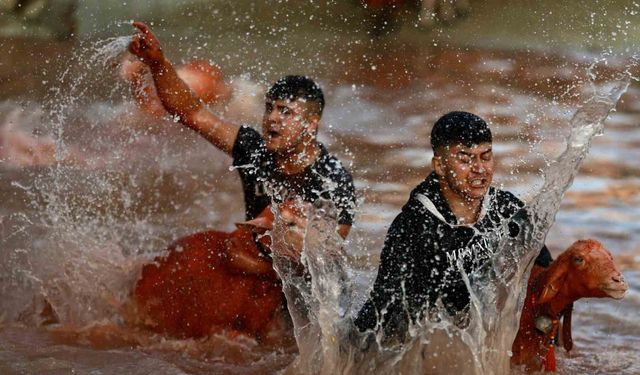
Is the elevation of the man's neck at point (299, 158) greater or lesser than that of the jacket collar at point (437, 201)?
greater

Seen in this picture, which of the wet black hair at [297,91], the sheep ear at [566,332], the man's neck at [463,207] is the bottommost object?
the sheep ear at [566,332]

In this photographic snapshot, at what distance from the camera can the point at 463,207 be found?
3.93m

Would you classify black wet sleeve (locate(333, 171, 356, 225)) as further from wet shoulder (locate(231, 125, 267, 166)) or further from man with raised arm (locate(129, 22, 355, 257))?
wet shoulder (locate(231, 125, 267, 166))

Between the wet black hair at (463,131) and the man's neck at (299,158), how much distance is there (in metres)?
0.73

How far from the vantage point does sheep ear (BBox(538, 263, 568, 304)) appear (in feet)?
12.6

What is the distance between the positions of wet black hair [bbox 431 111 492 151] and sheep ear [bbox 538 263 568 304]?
494mm

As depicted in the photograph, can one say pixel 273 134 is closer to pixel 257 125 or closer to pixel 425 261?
pixel 425 261

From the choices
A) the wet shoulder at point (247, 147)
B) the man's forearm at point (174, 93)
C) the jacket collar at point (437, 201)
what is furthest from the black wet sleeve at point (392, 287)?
the man's forearm at point (174, 93)

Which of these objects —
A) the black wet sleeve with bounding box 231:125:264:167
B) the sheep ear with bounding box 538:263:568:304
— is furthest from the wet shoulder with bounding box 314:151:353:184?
the sheep ear with bounding box 538:263:568:304

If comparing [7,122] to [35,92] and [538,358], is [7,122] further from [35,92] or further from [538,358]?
[538,358]

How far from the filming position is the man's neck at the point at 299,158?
14.8 feet

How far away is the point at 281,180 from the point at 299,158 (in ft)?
0.38

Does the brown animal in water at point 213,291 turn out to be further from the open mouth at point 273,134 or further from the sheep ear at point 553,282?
the sheep ear at point 553,282

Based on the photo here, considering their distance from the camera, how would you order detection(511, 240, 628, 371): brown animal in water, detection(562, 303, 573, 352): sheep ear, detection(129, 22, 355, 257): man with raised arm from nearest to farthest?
detection(511, 240, 628, 371): brown animal in water, detection(562, 303, 573, 352): sheep ear, detection(129, 22, 355, 257): man with raised arm
